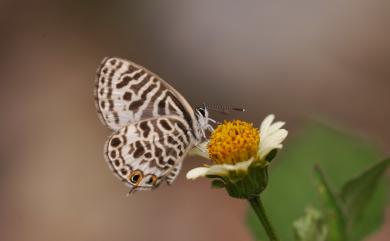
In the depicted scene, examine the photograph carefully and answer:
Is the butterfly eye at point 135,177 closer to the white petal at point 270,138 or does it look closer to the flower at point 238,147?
the flower at point 238,147

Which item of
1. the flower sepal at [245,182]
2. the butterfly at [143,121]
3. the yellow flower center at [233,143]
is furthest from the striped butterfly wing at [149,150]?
the flower sepal at [245,182]

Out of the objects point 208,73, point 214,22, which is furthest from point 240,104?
point 214,22
